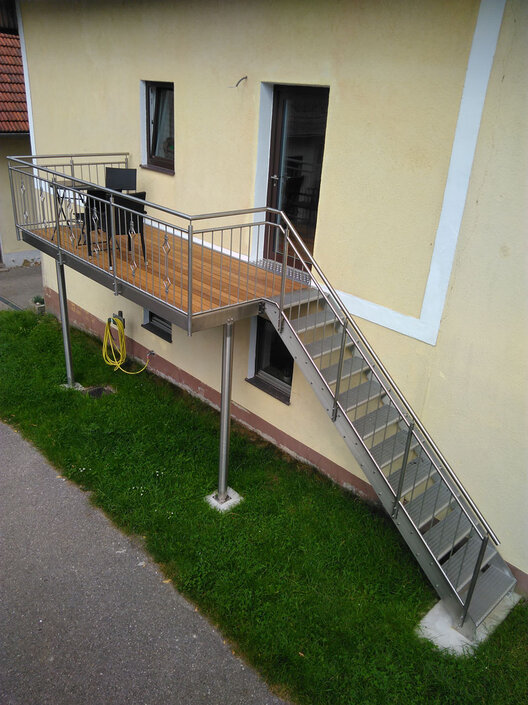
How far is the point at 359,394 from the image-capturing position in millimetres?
5469

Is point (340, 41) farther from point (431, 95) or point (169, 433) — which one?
point (169, 433)

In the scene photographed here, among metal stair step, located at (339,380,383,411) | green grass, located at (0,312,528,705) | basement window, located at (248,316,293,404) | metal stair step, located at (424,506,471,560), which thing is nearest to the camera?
green grass, located at (0,312,528,705)

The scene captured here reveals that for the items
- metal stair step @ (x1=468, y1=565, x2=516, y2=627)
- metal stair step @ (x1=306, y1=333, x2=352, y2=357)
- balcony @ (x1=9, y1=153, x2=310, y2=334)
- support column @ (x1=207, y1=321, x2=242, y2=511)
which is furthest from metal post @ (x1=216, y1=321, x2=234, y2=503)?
metal stair step @ (x1=468, y1=565, x2=516, y2=627)

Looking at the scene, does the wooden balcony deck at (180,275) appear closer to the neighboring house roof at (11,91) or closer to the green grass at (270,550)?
the green grass at (270,550)

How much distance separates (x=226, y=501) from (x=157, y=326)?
3.56 meters

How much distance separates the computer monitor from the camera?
7.31 m

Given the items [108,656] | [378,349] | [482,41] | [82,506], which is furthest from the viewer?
[82,506]

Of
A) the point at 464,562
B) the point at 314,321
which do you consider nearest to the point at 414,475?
the point at 464,562

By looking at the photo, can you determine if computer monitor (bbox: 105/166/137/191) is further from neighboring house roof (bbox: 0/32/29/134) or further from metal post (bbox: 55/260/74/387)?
neighboring house roof (bbox: 0/32/29/134)

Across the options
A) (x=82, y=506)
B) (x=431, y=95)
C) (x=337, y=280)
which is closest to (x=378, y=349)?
(x=337, y=280)

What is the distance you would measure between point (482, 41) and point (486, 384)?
2661 millimetres

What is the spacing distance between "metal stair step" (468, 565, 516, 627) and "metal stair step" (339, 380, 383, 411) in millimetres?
1846

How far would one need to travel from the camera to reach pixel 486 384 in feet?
15.8

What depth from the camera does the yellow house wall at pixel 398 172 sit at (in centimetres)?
438
